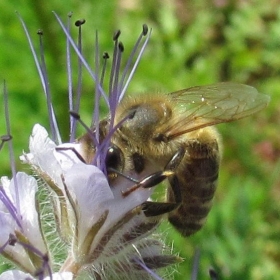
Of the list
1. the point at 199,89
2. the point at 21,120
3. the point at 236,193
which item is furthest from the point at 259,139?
the point at 199,89

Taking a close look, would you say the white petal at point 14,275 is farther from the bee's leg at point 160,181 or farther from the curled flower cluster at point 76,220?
the bee's leg at point 160,181

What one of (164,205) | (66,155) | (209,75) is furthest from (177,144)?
(209,75)

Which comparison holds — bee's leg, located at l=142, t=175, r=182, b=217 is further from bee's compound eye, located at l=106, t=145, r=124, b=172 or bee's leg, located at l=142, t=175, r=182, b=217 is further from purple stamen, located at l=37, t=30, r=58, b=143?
purple stamen, located at l=37, t=30, r=58, b=143

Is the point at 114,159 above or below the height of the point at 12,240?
above

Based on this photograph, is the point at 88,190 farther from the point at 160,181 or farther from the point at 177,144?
the point at 177,144

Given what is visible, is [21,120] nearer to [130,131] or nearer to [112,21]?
[112,21]
